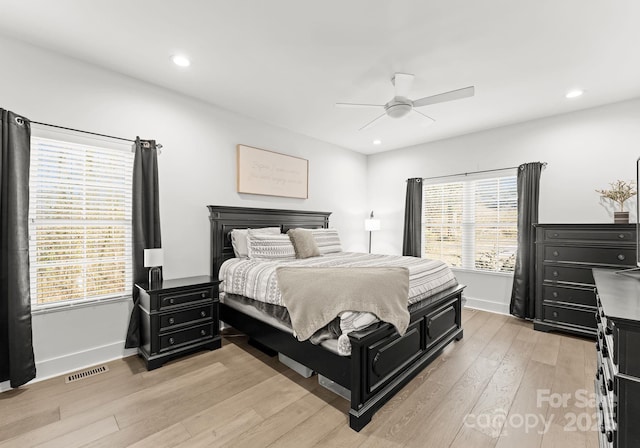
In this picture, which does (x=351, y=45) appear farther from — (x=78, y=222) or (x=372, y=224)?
(x=372, y=224)

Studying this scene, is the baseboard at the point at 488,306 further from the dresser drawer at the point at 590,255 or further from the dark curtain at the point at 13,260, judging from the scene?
the dark curtain at the point at 13,260

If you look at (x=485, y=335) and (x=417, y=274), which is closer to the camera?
(x=417, y=274)

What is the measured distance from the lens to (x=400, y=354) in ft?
7.31

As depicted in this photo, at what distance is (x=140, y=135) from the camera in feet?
9.70

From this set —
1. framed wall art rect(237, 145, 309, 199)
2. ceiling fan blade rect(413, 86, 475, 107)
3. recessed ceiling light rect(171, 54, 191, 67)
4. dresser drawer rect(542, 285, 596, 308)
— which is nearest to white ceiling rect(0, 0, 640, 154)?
recessed ceiling light rect(171, 54, 191, 67)

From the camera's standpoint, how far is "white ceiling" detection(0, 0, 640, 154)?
195 centimetres

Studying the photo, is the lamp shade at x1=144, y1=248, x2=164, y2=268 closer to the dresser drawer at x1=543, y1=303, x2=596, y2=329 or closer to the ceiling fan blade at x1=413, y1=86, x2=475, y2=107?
the ceiling fan blade at x1=413, y1=86, x2=475, y2=107

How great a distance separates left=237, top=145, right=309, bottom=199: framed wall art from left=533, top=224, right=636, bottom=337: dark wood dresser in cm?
328

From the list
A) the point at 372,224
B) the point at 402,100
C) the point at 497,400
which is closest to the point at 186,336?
the point at 497,400

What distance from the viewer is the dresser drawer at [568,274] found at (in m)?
3.23

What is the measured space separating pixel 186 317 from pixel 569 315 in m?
4.25

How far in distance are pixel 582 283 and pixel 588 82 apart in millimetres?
2181

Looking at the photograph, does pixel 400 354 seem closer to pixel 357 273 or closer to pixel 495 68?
pixel 357 273

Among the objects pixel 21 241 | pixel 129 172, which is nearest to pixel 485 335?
pixel 129 172
